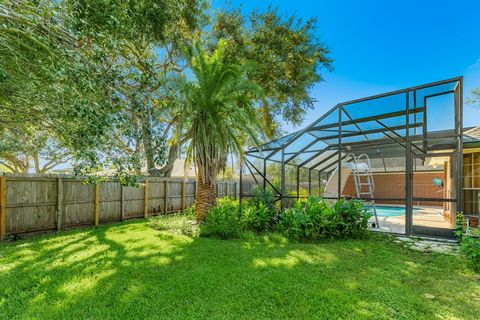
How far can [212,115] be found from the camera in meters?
7.00

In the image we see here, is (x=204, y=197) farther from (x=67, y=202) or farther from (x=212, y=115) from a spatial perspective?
(x=67, y=202)

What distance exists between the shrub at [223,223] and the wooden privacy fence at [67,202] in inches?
80.1

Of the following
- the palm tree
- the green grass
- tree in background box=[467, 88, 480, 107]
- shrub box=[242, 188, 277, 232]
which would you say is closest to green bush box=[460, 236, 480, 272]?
the green grass

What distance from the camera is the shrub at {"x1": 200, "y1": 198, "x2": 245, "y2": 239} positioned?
6242 mm

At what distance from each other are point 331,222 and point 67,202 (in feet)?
24.0

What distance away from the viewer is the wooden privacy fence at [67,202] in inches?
237

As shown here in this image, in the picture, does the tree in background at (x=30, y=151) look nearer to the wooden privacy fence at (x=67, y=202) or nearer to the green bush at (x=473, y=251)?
the wooden privacy fence at (x=67, y=202)

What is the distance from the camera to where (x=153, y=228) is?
739 centimetres

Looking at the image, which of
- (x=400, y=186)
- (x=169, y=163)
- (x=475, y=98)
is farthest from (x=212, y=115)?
(x=400, y=186)

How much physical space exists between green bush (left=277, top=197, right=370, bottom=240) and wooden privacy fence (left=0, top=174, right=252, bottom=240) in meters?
3.95

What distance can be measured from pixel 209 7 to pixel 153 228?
8.40 m

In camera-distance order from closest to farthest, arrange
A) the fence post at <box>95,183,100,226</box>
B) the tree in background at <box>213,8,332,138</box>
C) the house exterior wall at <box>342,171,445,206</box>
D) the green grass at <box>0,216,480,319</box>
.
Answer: the green grass at <box>0,216,480,319</box> < the fence post at <box>95,183,100,226</box> < the tree in background at <box>213,8,332,138</box> < the house exterior wall at <box>342,171,445,206</box>

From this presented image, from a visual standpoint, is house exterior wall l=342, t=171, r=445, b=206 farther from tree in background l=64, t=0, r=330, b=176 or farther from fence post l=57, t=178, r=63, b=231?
fence post l=57, t=178, r=63, b=231

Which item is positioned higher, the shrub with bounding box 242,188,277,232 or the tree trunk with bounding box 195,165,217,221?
the tree trunk with bounding box 195,165,217,221
